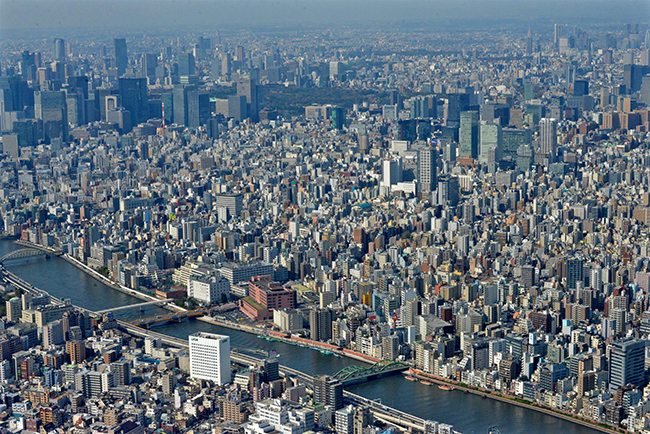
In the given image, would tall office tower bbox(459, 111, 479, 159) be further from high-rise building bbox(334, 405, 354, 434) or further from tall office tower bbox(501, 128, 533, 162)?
high-rise building bbox(334, 405, 354, 434)

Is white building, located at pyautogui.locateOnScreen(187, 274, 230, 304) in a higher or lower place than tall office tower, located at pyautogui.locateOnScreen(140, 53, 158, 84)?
lower

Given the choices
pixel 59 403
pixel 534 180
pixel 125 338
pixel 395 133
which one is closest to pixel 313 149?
pixel 395 133

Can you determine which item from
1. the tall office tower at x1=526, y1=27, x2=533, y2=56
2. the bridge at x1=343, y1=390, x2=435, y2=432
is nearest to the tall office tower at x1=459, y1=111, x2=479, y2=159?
the tall office tower at x1=526, y1=27, x2=533, y2=56

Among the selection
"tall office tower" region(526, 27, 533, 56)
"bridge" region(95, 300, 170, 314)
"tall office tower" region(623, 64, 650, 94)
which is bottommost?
"bridge" region(95, 300, 170, 314)

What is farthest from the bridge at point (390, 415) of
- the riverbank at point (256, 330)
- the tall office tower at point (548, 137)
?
the tall office tower at point (548, 137)

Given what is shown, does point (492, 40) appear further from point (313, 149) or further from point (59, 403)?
point (59, 403)

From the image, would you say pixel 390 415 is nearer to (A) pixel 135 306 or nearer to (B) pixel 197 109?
(A) pixel 135 306

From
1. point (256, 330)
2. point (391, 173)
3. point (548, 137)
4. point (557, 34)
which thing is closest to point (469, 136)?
point (548, 137)
